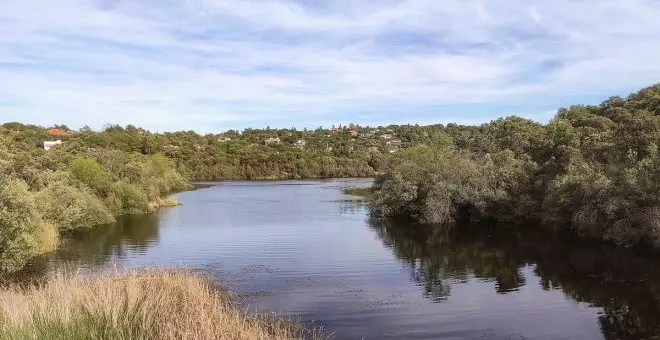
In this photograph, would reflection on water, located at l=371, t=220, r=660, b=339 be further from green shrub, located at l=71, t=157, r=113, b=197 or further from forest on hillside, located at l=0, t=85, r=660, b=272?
green shrub, located at l=71, t=157, r=113, b=197

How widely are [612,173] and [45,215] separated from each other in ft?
138

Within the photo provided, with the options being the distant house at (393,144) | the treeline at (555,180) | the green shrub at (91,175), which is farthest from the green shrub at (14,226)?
the distant house at (393,144)

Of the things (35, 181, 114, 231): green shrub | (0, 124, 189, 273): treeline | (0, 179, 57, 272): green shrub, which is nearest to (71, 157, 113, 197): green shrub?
(0, 124, 189, 273): treeline

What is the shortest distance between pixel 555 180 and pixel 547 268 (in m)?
13.6

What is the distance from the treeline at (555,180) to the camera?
34781mm

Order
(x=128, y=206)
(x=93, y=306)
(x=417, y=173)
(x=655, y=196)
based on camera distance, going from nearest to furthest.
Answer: (x=93, y=306) < (x=655, y=196) < (x=417, y=173) < (x=128, y=206)

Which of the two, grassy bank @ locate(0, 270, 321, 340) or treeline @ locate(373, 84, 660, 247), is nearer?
grassy bank @ locate(0, 270, 321, 340)

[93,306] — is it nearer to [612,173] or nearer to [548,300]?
[548,300]

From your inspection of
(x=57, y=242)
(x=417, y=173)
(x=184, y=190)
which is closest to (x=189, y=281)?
(x=57, y=242)

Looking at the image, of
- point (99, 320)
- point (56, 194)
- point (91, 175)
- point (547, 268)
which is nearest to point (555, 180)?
point (547, 268)

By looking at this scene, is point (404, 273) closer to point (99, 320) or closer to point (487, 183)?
point (99, 320)

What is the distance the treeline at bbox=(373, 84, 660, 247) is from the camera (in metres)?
34.8

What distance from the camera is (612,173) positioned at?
3809 cm

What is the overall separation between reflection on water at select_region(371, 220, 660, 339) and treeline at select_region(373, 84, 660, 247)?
2218 millimetres
